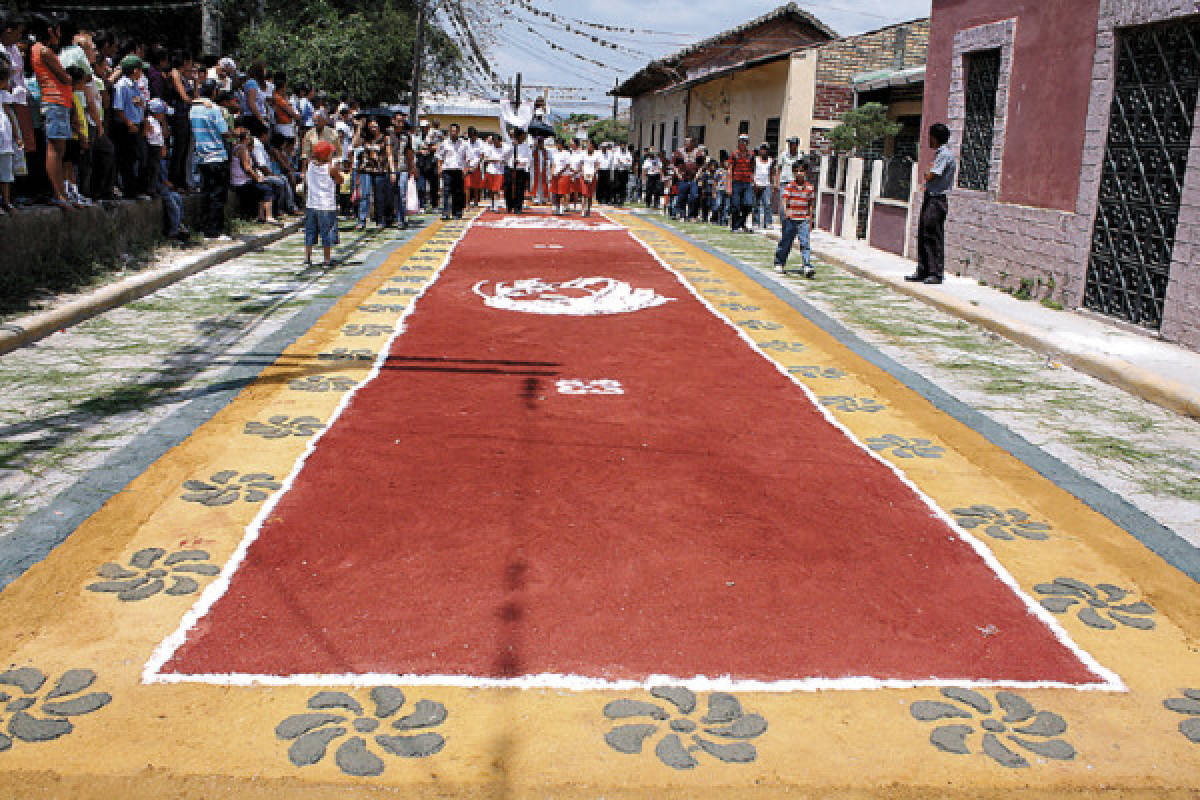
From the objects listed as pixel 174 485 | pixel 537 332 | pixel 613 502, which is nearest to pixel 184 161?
pixel 537 332

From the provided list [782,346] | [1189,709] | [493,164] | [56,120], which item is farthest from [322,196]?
[493,164]

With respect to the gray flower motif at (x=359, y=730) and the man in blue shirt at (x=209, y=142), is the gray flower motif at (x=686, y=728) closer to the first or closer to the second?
the gray flower motif at (x=359, y=730)

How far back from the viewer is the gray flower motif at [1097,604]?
3.82 m

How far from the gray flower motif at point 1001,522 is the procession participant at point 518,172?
18.1 metres

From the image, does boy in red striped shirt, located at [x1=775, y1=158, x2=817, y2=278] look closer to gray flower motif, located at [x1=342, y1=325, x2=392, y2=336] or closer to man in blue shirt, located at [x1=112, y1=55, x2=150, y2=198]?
gray flower motif, located at [x1=342, y1=325, x2=392, y2=336]

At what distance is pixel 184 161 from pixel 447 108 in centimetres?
4233

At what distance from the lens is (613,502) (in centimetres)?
475

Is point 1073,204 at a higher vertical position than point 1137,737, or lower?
higher

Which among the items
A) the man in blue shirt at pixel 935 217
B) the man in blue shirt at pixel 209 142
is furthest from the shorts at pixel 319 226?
the man in blue shirt at pixel 935 217

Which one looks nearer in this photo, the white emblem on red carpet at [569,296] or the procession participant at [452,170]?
the white emblem on red carpet at [569,296]

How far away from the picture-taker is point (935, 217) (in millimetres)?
12578

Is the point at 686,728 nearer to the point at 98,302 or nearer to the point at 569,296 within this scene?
the point at 98,302

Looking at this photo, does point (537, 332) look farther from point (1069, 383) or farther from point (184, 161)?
point (184, 161)

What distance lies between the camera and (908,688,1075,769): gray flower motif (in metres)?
2.97
